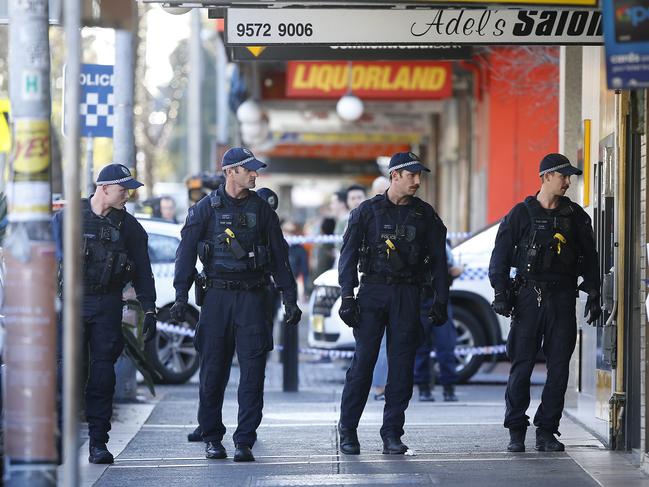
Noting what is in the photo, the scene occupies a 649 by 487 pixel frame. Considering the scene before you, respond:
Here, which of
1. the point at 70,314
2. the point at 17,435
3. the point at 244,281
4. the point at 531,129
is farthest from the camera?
the point at 531,129

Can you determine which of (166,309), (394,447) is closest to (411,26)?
(394,447)

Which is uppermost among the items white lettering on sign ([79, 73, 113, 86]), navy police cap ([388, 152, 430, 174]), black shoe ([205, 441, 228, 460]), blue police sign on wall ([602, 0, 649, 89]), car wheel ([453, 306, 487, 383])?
white lettering on sign ([79, 73, 113, 86])

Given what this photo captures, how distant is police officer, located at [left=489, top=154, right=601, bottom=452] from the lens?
30.9 ft

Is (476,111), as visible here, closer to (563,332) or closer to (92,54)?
(563,332)

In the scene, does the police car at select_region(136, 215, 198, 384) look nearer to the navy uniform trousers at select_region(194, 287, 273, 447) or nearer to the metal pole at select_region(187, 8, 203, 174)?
the navy uniform trousers at select_region(194, 287, 273, 447)

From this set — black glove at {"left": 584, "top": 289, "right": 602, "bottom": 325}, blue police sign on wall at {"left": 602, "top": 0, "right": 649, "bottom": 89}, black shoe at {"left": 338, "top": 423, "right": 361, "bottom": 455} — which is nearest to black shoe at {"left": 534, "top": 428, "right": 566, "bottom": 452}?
black glove at {"left": 584, "top": 289, "right": 602, "bottom": 325}

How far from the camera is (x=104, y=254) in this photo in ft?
30.6

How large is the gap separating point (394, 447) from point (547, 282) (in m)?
1.46

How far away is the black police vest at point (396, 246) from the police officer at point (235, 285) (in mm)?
560

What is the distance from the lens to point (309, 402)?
13.5m

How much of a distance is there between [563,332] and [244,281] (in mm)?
2094

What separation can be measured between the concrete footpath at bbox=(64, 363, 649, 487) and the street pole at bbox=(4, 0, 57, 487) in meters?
2.16

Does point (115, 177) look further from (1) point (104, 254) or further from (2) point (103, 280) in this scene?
(2) point (103, 280)

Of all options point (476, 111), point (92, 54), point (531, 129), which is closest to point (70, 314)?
point (531, 129)
